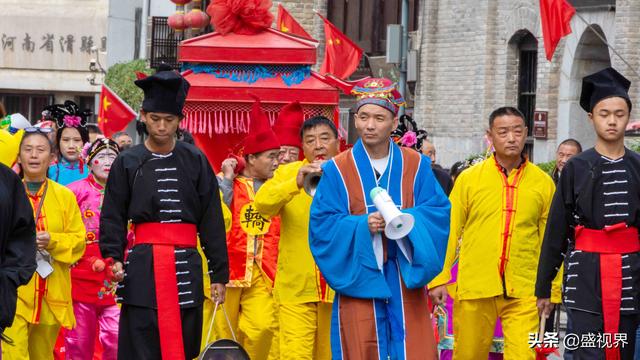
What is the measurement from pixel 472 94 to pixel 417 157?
20.2 metres

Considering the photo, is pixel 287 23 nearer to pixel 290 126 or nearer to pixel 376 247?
pixel 290 126

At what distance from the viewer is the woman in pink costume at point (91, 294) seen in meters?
11.6

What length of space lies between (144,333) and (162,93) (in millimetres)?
1458

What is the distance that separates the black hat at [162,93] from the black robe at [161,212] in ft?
0.84

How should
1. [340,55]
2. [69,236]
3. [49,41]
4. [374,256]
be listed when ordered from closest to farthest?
[374,256], [69,236], [340,55], [49,41]

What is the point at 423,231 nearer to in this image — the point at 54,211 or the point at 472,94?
the point at 54,211

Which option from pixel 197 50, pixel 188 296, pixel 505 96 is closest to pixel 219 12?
pixel 197 50

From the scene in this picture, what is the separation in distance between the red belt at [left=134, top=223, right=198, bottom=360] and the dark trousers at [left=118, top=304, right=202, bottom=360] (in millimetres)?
62

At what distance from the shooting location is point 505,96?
2800cm

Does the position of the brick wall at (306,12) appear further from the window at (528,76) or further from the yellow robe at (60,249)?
the yellow robe at (60,249)

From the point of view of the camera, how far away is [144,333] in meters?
9.27

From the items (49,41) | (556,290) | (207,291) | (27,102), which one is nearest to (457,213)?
(556,290)

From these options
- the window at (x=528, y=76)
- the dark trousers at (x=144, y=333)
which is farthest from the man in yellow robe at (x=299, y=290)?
the window at (x=528, y=76)

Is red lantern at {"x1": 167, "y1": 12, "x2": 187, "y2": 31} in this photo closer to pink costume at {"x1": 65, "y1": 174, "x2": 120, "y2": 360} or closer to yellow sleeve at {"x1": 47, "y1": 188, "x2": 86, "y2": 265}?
pink costume at {"x1": 65, "y1": 174, "x2": 120, "y2": 360}
